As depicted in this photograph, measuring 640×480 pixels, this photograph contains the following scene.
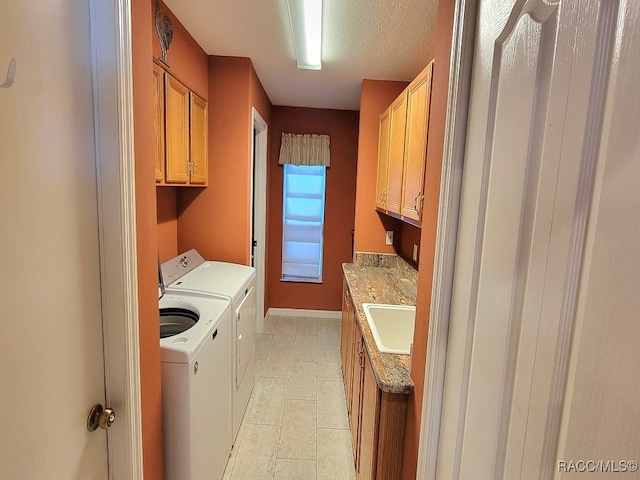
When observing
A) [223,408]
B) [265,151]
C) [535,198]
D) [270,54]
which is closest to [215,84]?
[270,54]

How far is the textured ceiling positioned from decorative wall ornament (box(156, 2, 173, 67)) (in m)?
0.09

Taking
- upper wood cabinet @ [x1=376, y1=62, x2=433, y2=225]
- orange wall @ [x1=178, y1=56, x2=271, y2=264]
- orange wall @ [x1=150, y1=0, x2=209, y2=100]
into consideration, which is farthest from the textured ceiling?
upper wood cabinet @ [x1=376, y1=62, x2=433, y2=225]

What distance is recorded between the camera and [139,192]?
111cm

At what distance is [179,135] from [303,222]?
2336 millimetres

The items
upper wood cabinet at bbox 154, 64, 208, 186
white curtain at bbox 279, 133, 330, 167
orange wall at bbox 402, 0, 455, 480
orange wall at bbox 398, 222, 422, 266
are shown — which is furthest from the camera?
white curtain at bbox 279, 133, 330, 167

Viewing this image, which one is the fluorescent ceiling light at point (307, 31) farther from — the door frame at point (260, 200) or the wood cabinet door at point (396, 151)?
the door frame at point (260, 200)

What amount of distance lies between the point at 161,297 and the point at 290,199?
100 inches

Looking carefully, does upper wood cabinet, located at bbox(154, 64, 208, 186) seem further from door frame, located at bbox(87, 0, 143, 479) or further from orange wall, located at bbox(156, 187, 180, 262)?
door frame, located at bbox(87, 0, 143, 479)

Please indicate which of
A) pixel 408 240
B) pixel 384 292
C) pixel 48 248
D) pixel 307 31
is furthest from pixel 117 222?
pixel 408 240

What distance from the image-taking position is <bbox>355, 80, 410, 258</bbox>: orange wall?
3123 millimetres

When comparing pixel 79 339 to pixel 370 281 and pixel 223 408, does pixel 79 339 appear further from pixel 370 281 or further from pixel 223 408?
pixel 370 281

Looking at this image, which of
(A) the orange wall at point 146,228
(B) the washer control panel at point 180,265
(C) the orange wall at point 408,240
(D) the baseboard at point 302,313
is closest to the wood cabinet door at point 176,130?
(B) the washer control panel at point 180,265

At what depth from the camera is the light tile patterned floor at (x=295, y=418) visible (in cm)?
206

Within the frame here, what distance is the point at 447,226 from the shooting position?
0.88 m
